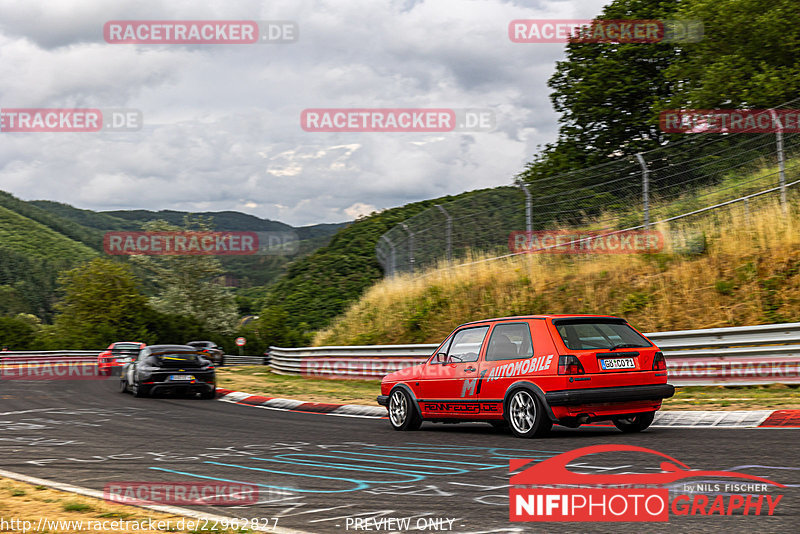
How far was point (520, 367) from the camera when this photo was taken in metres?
9.38

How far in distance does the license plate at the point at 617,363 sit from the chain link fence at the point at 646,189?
27.7ft

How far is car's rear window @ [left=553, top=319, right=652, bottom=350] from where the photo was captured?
9.23m

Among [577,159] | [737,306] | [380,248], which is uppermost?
[577,159]

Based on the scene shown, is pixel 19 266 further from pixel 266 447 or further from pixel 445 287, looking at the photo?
pixel 266 447

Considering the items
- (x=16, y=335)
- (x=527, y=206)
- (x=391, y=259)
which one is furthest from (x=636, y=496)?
(x=16, y=335)

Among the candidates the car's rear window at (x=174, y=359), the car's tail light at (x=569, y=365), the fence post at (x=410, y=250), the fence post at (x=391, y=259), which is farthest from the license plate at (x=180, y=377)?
the car's tail light at (x=569, y=365)

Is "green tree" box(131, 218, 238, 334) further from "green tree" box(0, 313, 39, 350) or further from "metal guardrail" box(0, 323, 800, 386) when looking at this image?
"metal guardrail" box(0, 323, 800, 386)

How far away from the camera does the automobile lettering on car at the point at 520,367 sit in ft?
29.8

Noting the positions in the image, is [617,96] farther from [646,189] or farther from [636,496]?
[636,496]

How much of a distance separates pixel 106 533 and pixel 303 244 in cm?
7635

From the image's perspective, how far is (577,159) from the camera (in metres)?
31.4

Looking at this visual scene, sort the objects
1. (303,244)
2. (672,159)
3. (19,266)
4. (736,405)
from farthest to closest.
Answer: (19,266)
(303,244)
(672,159)
(736,405)

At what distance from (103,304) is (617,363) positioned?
5894 centimetres

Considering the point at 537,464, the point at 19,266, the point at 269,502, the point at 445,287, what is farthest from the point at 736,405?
the point at 19,266
